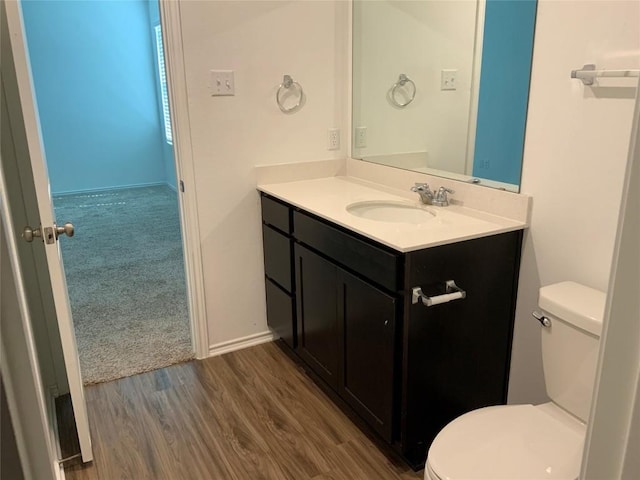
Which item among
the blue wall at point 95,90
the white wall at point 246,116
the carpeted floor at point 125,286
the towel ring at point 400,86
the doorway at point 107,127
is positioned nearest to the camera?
the white wall at point 246,116

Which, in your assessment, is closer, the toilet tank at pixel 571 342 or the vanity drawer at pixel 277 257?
the toilet tank at pixel 571 342

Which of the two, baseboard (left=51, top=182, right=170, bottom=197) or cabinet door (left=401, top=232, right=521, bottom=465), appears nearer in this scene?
cabinet door (left=401, top=232, right=521, bottom=465)

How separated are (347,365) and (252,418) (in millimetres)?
473

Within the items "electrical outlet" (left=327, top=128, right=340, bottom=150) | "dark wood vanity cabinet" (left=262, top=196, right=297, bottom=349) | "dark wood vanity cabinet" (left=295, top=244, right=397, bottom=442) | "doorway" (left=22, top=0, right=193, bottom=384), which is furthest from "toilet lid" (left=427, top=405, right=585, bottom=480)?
"doorway" (left=22, top=0, right=193, bottom=384)

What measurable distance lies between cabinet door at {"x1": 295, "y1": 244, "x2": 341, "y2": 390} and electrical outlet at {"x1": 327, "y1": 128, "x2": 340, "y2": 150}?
685 mm

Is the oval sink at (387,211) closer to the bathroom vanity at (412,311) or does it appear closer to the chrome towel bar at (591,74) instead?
the bathroom vanity at (412,311)

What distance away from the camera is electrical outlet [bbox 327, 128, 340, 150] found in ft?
8.93

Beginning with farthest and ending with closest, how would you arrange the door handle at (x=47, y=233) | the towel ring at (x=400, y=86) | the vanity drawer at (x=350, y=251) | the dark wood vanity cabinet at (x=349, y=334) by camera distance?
the towel ring at (x=400, y=86), the dark wood vanity cabinet at (x=349, y=334), the vanity drawer at (x=350, y=251), the door handle at (x=47, y=233)

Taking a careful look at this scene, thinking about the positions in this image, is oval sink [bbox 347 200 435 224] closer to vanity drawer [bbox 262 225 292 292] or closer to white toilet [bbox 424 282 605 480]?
vanity drawer [bbox 262 225 292 292]

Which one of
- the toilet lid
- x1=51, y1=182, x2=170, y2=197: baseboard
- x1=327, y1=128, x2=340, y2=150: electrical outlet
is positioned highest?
x1=327, y1=128, x2=340, y2=150: electrical outlet

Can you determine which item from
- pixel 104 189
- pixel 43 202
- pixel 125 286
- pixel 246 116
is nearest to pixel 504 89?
pixel 246 116

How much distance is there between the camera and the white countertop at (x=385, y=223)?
1714mm

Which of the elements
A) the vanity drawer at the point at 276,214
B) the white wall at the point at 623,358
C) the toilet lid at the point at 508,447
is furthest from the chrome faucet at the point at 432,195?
the white wall at the point at 623,358

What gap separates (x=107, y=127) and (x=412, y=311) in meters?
5.64
